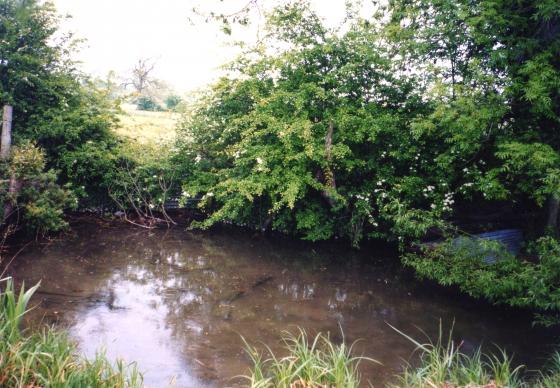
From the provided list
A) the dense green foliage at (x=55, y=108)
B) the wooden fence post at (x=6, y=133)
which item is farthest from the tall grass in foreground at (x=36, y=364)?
the wooden fence post at (x=6, y=133)

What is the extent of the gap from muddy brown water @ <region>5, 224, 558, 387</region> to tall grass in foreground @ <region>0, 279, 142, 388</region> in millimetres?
1039

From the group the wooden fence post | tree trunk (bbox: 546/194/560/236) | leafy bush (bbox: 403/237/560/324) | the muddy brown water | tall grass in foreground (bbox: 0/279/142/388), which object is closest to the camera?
tall grass in foreground (bbox: 0/279/142/388)

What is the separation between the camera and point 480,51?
7.36 meters

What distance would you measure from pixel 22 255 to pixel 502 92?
29.0 ft

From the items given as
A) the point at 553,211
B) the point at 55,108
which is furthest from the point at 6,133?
the point at 553,211

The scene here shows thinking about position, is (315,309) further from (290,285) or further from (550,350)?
(550,350)

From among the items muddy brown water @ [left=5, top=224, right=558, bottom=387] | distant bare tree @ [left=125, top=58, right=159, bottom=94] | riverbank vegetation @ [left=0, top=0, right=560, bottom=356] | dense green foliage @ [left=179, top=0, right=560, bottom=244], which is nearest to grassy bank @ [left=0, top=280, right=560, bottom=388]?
muddy brown water @ [left=5, top=224, right=558, bottom=387]

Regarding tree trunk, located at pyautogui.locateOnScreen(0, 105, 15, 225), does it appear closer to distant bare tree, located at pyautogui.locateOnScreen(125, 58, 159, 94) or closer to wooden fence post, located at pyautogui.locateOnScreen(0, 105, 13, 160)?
wooden fence post, located at pyautogui.locateOnScreen(0, 105, 13, 160)

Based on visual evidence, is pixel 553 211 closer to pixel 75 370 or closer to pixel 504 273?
pixel 504 273

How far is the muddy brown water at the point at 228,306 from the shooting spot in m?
4.96

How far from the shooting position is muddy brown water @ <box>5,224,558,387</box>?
16.3 ft

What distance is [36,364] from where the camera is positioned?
326 cm

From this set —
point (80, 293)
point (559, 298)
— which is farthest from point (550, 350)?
point (80, 293)

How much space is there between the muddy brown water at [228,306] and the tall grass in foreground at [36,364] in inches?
40.9
